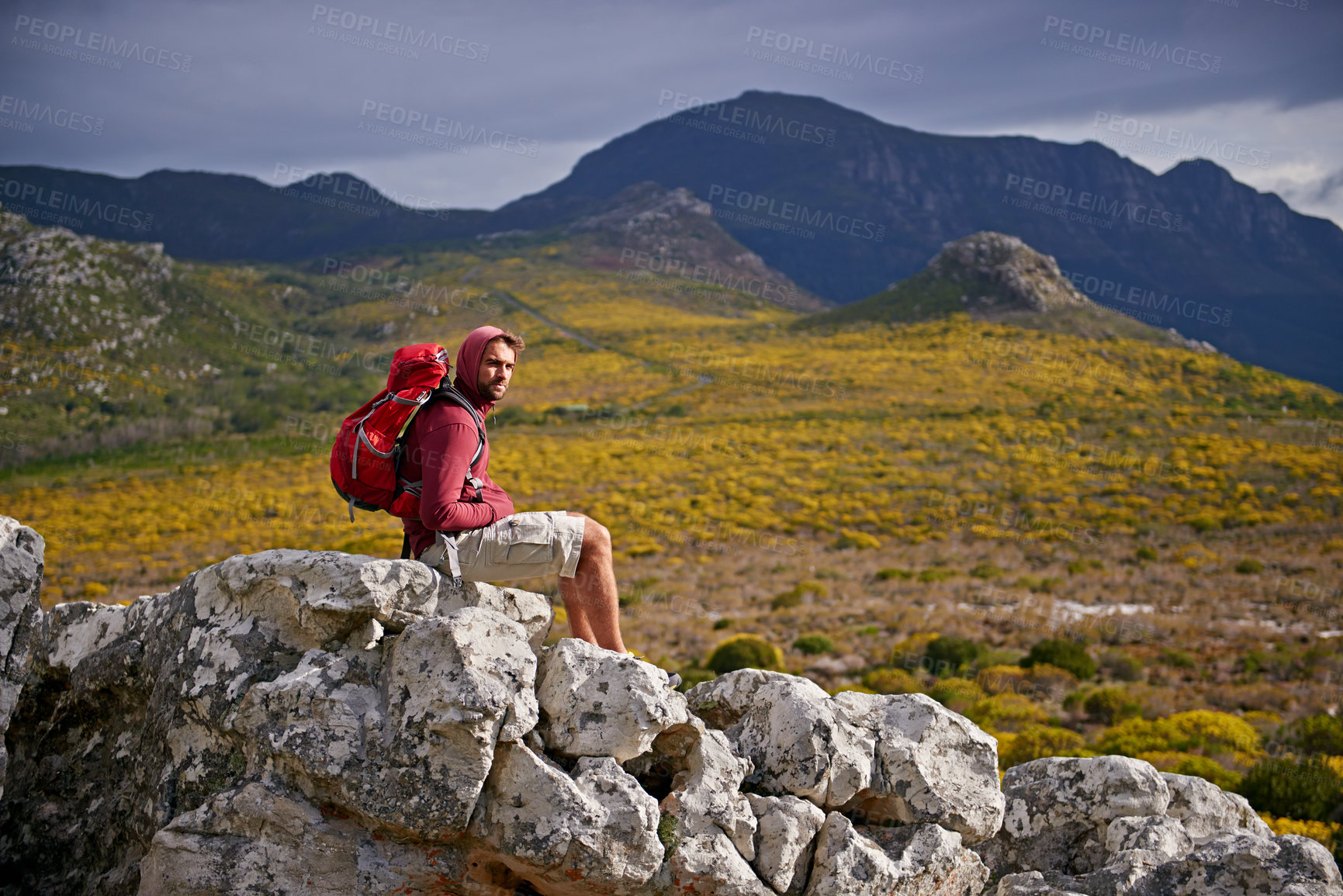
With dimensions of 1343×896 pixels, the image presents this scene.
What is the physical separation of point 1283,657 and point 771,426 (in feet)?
129

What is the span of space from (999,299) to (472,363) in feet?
321

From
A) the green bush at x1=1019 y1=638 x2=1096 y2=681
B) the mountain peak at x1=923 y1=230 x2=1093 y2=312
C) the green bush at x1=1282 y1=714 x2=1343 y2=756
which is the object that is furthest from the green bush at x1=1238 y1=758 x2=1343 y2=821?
the mountain peak at x1=923 y1=230 x2=1093 y2=312

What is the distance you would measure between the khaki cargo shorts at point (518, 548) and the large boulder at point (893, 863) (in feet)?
6.89

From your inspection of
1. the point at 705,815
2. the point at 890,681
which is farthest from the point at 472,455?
the point at 890,681

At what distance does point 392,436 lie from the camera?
456cm

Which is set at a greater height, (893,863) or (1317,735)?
(893,863)

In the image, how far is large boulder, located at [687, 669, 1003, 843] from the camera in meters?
4.78

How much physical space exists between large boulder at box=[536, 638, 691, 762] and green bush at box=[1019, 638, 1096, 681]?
Result: 13737 millimetres

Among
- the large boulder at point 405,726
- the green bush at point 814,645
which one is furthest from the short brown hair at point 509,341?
the green bush at point 814,645

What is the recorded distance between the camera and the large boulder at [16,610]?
4.51 metres

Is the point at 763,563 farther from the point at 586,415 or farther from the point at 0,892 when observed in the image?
the point at 586,415

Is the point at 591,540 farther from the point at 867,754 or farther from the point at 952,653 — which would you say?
the point at 952,653

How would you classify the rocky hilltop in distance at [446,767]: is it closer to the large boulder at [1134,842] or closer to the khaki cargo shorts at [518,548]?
the large boulder at [1134,842]

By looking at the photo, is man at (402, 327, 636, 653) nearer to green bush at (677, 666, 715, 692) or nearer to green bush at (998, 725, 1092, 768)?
green bush at (998, 725, 1092, 768)
